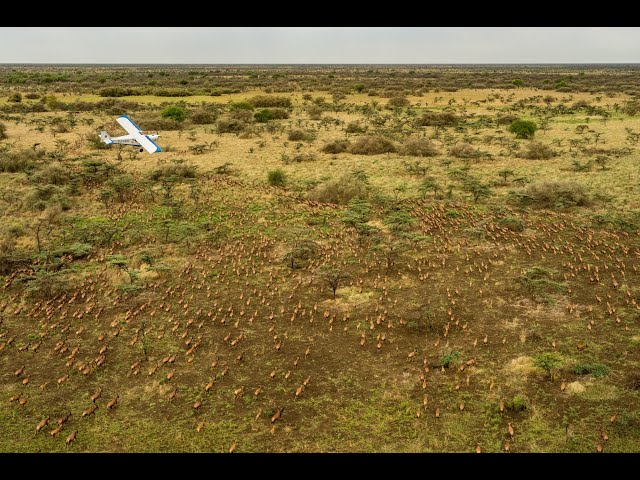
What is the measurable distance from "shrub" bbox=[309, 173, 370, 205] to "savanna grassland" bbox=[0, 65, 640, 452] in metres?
0.09

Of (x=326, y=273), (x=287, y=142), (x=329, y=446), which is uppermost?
(x=287, y=142)

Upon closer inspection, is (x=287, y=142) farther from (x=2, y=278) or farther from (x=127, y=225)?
(x=2, y=278)

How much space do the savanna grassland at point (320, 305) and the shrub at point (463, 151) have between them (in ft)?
6.40

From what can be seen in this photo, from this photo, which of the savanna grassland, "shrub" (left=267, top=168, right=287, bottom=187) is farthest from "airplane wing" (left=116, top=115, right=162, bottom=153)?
"shrub" (left=267, top=168, right=287, bottom=187)

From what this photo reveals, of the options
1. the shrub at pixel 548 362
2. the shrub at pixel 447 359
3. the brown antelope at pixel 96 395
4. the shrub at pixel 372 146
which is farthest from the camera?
the shrub at pixel 372 146

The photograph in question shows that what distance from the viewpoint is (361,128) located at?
3744 centimetres

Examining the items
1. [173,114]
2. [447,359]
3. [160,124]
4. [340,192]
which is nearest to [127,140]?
[160,124]

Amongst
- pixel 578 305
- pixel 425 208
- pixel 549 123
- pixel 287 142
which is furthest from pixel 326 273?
pixel 549 123

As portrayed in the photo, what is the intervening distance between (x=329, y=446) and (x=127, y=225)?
1298cm

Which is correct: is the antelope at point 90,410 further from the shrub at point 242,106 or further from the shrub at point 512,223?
the shrub at point 242,106

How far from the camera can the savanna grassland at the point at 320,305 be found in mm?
8422

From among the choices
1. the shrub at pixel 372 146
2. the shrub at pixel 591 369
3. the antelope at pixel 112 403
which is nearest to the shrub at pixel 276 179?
the shrub at pixel 372 146

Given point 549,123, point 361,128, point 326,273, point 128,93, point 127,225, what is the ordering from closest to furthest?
point 326,273
point 127,225
point 361,128
point 549,123
point 128,93

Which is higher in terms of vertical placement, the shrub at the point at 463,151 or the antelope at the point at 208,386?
the shrub at the point at 463,151
